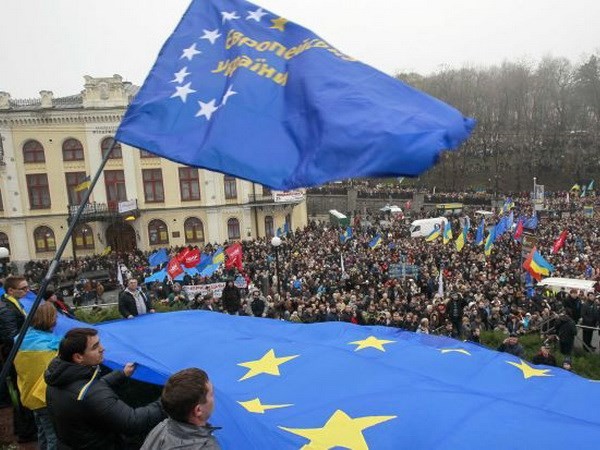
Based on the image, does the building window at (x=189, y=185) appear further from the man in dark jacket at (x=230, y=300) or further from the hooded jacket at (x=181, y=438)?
the hooded jacket at (x=181, y=438)

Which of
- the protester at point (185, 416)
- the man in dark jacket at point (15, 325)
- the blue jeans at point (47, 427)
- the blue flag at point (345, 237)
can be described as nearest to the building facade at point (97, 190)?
the blue flag at point (345, 237)

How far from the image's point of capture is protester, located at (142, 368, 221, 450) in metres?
2.33

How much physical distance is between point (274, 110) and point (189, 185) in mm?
33385

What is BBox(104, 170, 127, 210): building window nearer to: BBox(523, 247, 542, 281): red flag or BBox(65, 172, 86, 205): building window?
BBox(65, 172, 86, 205): building window

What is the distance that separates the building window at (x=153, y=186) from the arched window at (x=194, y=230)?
2670mm

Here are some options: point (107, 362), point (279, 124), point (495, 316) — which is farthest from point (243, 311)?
point (279, 124)

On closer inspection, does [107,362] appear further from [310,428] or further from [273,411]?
[310,428]

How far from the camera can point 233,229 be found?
37.6 meters

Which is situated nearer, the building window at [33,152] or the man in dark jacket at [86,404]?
the man in dark jacket at [86,404]

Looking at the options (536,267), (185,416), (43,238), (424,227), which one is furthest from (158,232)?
(185,416)

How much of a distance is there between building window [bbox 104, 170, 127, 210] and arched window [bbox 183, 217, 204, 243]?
5.00 meters

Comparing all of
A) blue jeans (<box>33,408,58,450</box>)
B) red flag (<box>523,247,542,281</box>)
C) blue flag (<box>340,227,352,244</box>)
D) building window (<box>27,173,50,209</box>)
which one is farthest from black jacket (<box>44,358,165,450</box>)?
building window (<box>27,173,50,209</box>)

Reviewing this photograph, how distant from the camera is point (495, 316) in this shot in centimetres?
1380

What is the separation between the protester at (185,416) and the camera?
233 centimetres
